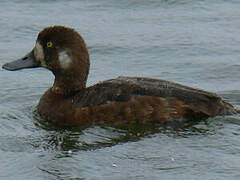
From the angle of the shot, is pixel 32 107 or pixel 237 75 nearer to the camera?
pixel 32 107

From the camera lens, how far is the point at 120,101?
7.39 meters

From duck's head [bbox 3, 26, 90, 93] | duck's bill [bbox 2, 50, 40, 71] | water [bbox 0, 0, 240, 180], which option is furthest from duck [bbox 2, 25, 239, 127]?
duck's bill [bbox 2, 50, 40, 71]

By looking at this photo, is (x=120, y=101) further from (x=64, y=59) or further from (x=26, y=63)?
(x=26, y=63)

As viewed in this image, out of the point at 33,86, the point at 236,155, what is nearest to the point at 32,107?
the point at 33,86

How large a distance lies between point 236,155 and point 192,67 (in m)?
3.35

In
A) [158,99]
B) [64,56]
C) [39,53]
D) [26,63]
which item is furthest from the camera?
[26,63]

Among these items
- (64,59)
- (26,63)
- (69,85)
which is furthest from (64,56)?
(26,63)

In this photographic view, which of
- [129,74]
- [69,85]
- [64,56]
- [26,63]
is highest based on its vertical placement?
[64,56]

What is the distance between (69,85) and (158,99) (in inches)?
44.7

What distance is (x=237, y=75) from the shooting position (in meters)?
9.21

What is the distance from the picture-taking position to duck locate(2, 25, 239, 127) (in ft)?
24.1

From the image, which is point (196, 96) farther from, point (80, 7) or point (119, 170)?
point (80, 7)

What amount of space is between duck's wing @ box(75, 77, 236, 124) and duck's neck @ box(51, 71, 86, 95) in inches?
14.6

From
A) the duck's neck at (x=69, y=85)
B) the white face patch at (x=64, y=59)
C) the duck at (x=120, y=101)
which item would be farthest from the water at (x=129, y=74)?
the white face patch at (x=64, y=59)
